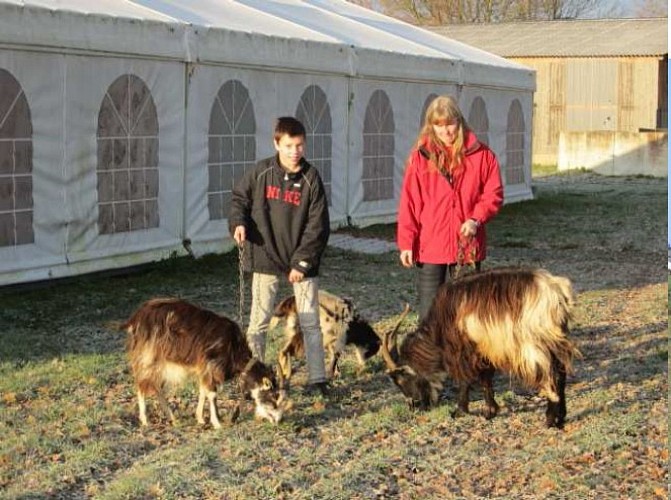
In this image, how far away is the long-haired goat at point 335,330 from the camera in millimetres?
8219

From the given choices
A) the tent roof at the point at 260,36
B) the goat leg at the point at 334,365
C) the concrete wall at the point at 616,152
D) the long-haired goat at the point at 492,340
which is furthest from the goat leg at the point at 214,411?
the concrete wall at the point at 616,152

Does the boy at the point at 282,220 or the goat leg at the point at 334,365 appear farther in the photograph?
the goat leg at the point at 334,365

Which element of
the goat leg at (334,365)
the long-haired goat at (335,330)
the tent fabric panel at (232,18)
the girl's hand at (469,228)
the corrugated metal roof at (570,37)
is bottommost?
the goat leg at (334,365)

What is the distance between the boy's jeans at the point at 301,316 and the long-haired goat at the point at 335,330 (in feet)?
1.20

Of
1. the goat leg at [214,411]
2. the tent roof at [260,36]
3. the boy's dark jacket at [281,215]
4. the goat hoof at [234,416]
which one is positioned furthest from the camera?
the tent roof at [260,36]

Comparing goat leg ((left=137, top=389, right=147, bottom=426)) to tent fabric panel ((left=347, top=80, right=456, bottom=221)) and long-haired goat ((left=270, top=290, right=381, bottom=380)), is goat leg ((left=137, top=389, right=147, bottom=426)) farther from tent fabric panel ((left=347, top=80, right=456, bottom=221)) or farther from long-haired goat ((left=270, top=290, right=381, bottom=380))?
tent fabric panel ((left=347, top=80, right=456, bottom=221))

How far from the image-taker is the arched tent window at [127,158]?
12641 millimetres

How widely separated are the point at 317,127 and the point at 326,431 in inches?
384

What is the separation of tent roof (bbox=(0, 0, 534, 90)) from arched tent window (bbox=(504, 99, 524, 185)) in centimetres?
53

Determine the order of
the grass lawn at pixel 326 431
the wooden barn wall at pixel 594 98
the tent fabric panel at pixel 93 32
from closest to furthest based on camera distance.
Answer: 1. the grass lawn at pixel 326 431
2. the tent fabric panel at pixel 93 32
3. the wooden barn wall at pixel 594 98

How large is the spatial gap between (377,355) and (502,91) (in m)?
14.1

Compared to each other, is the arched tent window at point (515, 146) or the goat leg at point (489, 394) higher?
the arched tent window at point (515, 146)

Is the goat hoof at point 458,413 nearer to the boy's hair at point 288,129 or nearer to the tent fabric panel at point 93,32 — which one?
the boy's hair at point 288,129

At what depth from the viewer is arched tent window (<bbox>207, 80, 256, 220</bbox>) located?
568 inches
